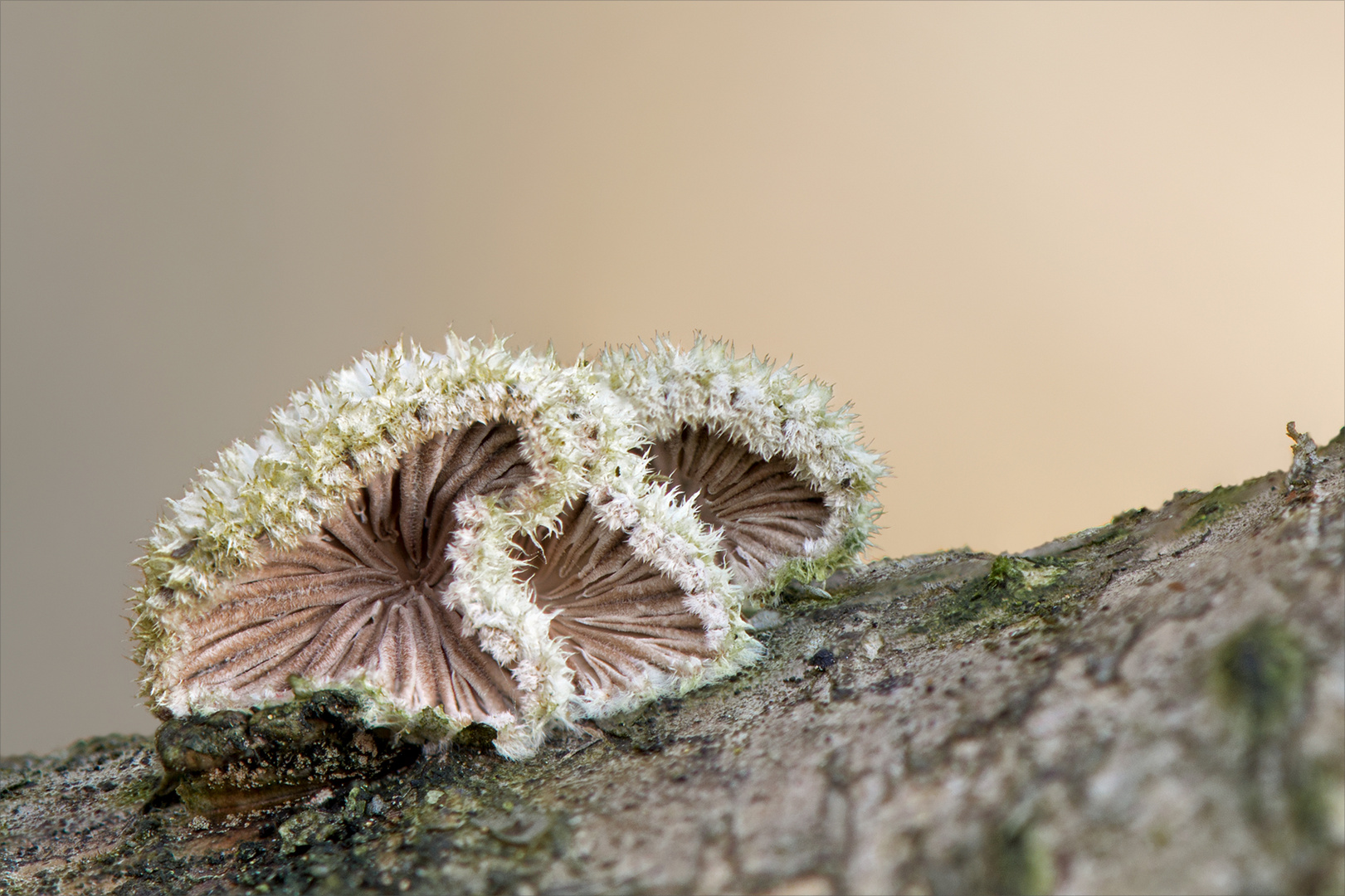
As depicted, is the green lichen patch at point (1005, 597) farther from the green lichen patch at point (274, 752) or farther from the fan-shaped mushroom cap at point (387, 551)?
the green lichen patch at point (274, 752)

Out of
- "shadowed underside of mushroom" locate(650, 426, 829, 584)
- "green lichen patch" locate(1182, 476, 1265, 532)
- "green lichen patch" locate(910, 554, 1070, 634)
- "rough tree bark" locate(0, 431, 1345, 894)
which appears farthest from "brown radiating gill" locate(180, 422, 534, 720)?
"green lichen patch" locate(1182, 476, 1265, 532)

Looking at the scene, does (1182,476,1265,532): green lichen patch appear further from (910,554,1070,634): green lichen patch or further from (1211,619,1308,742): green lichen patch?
(1211,619,1308,742): green lichen patch

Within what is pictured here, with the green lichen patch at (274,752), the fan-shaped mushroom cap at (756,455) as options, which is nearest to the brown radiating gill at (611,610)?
the fan-shaped mushroom cap at (756,455)

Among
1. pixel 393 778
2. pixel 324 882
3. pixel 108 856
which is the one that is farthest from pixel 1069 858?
pixel 108 856

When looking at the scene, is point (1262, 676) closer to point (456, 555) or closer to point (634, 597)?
point (634, 597)

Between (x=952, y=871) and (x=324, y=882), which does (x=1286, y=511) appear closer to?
(x=952, y=871)

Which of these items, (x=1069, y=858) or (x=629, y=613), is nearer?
(x=1069, y=858)
